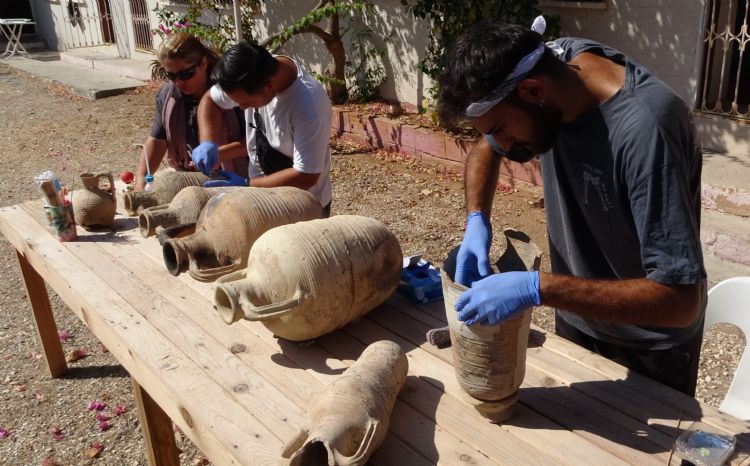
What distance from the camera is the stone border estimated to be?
18.9 ft

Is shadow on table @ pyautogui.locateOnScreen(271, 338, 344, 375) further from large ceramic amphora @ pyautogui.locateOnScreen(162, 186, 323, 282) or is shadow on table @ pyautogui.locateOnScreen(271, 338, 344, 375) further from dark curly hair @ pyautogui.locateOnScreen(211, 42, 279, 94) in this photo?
dark curly hair @ pyautogui.locateOnScreen(211, 42, 279, 94)

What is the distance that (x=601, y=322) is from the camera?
198cm

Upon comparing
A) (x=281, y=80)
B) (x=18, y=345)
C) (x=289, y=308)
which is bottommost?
(x=18, y=345)

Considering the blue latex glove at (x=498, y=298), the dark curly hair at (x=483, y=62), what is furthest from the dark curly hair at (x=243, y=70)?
the blue latex glove at (x=498, y=298)

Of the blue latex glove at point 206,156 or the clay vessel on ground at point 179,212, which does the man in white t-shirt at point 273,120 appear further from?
the clay vessel on ground at point 179,212

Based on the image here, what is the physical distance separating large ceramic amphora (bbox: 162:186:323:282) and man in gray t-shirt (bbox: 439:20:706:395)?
667mm

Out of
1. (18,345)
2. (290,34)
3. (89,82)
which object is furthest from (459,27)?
(89,82)

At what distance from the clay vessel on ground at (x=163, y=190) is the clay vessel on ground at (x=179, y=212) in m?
0.34

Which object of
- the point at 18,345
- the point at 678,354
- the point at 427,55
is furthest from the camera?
the point at 427,55

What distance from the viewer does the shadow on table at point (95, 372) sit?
3699 mm

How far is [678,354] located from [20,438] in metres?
2.93

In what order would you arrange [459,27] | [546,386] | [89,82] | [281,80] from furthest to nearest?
[89,82] < [459,27] < [281,80] < [546,386]

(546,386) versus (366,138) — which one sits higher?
(546,386)

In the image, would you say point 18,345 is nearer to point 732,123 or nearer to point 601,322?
point 601,322
